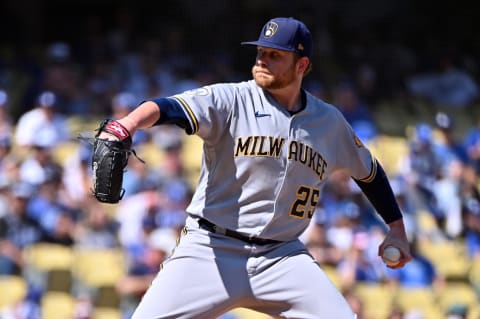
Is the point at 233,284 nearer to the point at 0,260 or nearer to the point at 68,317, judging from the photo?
the point at 68,317

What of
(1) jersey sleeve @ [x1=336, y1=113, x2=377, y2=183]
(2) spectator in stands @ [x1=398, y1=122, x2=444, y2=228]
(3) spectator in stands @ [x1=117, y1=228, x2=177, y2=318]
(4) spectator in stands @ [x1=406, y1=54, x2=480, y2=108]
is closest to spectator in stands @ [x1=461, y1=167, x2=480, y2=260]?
(2) spectator in stands @ [x1=398, y1=122, x2=444, y2=228]

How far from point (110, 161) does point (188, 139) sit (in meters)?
5.83

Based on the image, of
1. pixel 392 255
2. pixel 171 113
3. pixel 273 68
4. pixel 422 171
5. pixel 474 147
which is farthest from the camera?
pixel 474 147

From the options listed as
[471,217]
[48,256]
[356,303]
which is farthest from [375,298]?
[48,256]

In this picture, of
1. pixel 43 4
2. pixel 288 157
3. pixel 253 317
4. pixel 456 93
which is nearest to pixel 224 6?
pixel 43 4

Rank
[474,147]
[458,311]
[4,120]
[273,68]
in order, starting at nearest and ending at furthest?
[273,68], [458,311], [4,120], [474,147]

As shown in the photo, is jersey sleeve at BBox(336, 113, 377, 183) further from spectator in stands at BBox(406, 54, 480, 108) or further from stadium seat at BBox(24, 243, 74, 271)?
spectator in stands at BBox(406, 54, 480, 108)

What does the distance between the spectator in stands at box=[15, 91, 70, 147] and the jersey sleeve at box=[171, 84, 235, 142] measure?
4.79 metres

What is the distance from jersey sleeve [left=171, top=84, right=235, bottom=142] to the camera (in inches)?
147

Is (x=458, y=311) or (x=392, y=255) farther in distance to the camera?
(x=458, y=311)

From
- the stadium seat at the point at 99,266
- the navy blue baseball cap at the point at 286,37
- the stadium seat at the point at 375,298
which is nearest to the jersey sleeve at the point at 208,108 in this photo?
the navy blue baseball cap at the point at 286,37

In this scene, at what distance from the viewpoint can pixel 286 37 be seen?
400 centimetres

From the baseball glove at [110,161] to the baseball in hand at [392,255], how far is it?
4.34 ft

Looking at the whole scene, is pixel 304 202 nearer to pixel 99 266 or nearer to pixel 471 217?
pixel 99 266
